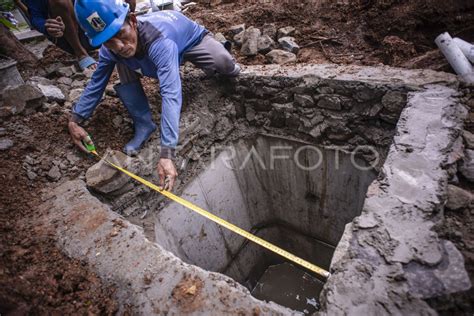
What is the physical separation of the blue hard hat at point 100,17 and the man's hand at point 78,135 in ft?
2.65

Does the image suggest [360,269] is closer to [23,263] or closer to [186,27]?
[23,263]

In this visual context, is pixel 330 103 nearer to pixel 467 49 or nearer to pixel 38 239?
pixel 467 49

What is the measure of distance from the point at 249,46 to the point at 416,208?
282 centimetres

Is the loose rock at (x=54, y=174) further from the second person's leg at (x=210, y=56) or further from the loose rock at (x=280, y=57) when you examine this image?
the loose rock at (x=280, y=57)

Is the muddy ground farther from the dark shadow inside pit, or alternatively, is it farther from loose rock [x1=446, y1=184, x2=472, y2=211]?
the dark shadow inside pit

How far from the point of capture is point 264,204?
3.94 metres

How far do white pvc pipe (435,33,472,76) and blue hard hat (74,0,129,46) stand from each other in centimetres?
264

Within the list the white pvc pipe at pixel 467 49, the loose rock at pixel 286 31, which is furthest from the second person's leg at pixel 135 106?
the white pvc pipe at pixel 467 49

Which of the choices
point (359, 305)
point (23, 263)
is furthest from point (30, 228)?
point (359, 305)

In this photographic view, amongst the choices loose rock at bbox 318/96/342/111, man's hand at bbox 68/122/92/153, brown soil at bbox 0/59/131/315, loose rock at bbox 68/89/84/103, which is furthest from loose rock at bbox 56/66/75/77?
loose rock at bbox 318/96/342/111

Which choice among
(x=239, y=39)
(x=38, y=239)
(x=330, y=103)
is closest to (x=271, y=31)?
(x=239, y=39)

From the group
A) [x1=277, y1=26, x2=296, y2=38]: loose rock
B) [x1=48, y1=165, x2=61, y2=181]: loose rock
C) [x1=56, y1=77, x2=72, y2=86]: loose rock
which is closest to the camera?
[x1=48, y1=165, x2=61, y2=181]: loose rock

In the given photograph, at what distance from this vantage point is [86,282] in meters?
1.45

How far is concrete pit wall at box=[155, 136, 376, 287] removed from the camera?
2943 millimetres
